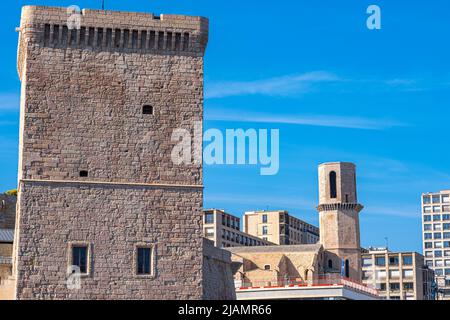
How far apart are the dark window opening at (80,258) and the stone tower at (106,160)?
47mm

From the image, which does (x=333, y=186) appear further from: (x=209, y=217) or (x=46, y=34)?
(x=46, y=34)

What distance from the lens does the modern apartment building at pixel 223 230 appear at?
142 m

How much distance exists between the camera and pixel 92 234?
138ft

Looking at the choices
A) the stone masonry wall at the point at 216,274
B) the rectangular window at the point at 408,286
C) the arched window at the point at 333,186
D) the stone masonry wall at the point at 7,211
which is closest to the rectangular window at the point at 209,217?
the arched window at the point at 333,186

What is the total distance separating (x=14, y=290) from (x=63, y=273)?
247 cm

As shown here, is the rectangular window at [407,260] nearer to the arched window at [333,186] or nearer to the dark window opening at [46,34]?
the arched window at [333,186]

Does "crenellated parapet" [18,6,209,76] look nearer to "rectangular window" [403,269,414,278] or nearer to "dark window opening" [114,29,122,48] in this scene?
"dark window opening" [114,29,122,48]

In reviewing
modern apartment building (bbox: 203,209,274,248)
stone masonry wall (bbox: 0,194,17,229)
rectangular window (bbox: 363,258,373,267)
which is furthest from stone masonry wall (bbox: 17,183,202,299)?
rectangular window (bbox: 363,258,373,267)

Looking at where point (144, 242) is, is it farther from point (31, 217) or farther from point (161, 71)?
point (161, 71)

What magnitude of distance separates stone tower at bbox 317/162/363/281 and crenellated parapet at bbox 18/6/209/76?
238 feet

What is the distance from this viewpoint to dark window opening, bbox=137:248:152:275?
42.2 meters
